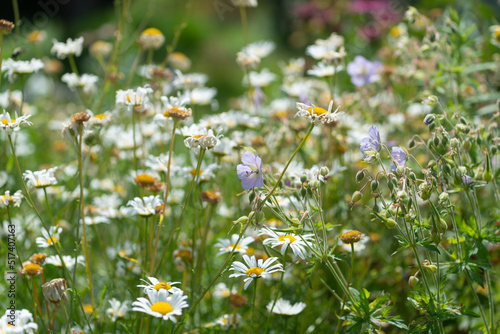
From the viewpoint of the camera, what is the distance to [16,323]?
3.20 ft

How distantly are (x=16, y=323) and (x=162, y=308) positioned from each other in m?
0.30

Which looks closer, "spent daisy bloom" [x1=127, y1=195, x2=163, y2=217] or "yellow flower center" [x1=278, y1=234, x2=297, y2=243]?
"yellow flower center" [x1=278, y1=234, x2=297, y2=243]

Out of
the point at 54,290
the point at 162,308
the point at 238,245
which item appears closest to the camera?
the point at 162,308

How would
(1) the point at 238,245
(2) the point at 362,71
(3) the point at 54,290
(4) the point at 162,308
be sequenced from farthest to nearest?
(2) the point at 362,71
(1) the point at 238,245
(3) the point at 54,290
(4) the point at 162,308

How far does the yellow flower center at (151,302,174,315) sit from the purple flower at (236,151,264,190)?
0.27 metres

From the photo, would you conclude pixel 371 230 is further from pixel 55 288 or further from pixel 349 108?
pixel 55 288

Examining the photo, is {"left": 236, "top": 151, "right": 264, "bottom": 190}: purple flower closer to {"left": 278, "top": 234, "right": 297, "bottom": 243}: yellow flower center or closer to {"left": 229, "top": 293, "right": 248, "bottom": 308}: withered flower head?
{"left": 278, "top": 234, "right": 297, "bottom": 243}: yellow flower center

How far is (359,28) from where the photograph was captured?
271cm

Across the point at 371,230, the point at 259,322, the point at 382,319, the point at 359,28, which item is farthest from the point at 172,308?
the point at 359,28

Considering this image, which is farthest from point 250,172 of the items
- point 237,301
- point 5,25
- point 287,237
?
point 5,25

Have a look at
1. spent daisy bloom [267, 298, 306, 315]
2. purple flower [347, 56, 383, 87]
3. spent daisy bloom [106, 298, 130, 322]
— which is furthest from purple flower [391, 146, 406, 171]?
purple flower [347, 56, 383, 87]

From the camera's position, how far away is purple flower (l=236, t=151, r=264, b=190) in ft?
3.38

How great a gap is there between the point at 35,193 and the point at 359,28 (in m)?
1.78

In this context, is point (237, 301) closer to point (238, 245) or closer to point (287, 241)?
point (238, 245)
